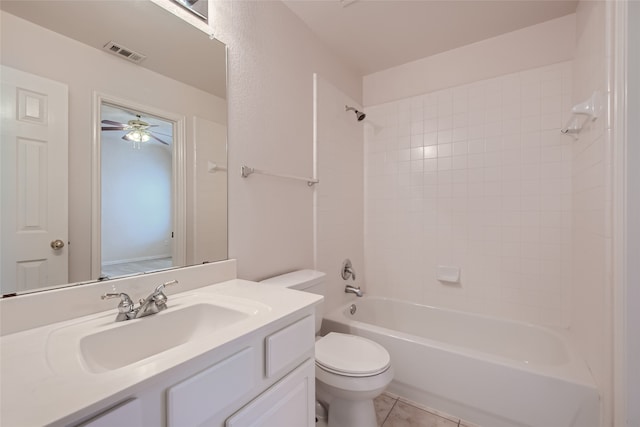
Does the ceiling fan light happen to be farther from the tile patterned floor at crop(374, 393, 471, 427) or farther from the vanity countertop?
the tile patterned floor at crop(374, 393, 471, 427)

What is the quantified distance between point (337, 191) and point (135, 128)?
4.74 ft

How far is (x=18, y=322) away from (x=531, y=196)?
8.58 feet

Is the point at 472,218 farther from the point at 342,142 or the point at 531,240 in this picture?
the point at 342,142

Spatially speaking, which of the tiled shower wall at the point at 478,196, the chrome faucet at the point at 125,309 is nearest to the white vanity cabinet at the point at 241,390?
the chrome faucet at the point at 125,309

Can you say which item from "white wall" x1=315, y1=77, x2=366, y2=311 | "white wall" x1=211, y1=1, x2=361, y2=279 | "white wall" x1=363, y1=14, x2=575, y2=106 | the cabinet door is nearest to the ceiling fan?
"white wall" x1=211, y1=1, x2=361, y2=279

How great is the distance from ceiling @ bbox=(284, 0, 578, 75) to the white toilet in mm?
1702

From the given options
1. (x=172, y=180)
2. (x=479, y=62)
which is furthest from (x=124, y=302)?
(x=479, y=62)

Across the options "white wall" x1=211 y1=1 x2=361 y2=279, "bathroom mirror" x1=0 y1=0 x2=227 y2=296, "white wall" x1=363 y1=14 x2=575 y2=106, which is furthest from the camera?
"white wall" x1=363 y1=14 x2=575 y2=106

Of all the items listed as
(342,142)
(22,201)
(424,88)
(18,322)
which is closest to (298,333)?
(18,322)

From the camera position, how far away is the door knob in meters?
0.87

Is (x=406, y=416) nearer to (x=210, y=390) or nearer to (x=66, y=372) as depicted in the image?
(x=210, y=390)

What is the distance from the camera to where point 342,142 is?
2273 millimetres

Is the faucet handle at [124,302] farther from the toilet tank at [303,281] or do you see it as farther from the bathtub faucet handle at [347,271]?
the bathtub faucet handle at [347,271]

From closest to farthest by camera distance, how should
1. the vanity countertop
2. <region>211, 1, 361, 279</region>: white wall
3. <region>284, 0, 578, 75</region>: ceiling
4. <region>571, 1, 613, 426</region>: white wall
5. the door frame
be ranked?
the vanity countertop < the door frame < <region>571, 1, 613, 426</region>: white wall < <region>211, 1, 361, 279</region>: white wall < <region>284, 0, 578, 75</region>: ceiling
